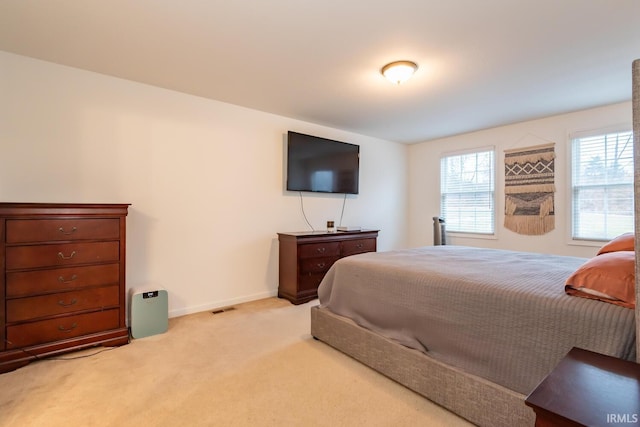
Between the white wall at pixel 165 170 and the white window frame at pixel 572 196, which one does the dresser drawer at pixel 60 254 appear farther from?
the white window frame at pixel 572 196

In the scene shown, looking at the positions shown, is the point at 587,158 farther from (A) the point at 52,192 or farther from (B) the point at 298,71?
(A) the point at 52,192

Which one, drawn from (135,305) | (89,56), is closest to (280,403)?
(135,305)

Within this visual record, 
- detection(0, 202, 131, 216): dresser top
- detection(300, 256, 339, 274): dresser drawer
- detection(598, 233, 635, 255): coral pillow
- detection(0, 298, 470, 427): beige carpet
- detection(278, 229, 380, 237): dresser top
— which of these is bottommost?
detection(0, 298, 470, 427): beige carpet

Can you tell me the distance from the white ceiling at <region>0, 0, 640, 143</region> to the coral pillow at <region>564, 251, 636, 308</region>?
157 centimetres

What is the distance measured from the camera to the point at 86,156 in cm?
268

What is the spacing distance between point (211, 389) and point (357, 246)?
8.93ft

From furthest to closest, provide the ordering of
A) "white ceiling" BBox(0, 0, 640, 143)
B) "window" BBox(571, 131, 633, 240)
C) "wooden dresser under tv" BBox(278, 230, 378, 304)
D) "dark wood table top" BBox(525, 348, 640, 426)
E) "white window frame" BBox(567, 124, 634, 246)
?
"white window frame" BBox(567, 124, 634, 246), "wooden dresser under tv" BBox(278, 230, 378, 304), "window" BBox(571, 131, 633, 240), "white ceiling" BBox(0, 0, 640, 143), "dark wood table top" BBox(525, 348, 640, 426)

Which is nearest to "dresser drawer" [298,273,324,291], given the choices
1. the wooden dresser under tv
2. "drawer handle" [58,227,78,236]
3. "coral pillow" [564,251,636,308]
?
the wooden dresser under tv

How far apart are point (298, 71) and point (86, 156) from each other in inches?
81.3


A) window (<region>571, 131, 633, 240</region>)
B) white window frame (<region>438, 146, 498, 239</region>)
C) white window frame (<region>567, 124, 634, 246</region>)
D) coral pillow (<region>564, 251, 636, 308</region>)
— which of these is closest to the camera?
coral pillow (<region>564, 251, 636, 308</region>)

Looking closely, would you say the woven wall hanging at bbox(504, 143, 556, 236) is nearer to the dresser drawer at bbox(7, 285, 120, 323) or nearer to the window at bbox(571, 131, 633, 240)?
the window at bbox(571, 131, 633, 240)

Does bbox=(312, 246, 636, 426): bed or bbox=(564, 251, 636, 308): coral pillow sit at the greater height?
bbox=(564, 251, 636, 308): coral pillow

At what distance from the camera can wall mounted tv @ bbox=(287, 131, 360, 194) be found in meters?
3.92

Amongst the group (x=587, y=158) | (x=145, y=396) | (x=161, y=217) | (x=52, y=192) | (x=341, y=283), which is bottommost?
(x=145, y=396)
